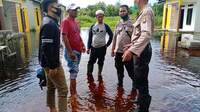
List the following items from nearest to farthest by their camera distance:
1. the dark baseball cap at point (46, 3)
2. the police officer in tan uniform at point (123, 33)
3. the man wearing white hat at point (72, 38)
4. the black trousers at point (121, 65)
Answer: the dark baseball cap at point (46, 3)
the man wearing white hat at point (72, 38)
the police officer in tan uniform at point (123, 33)
the black trousers at point (121, 65)

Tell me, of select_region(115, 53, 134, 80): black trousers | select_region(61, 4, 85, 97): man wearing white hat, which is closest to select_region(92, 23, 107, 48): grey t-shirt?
select_region(115, 53, 134, 80): black trousers

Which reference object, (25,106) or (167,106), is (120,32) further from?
(25,106)

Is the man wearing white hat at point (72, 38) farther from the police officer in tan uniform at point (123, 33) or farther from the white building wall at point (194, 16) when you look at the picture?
the white building wall at point (194, 16)

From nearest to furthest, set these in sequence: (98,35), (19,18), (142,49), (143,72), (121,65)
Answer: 1. (142,49)
2. (143,72)
3. (121,65)
4. (98,35)
5. (19,18)

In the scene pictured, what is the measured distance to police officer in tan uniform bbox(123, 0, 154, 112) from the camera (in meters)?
3.42

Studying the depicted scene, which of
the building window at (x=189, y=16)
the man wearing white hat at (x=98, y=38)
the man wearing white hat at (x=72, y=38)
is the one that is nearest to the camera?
the man wearing white hat at (x=72, y=38)

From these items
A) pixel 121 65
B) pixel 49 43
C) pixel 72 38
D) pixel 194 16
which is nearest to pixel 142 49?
pixel 49 43

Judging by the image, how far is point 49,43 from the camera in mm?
3219

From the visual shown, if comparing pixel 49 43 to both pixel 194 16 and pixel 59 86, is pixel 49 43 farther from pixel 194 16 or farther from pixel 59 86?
pixel 194 16

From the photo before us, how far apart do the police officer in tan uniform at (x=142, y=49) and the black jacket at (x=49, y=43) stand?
101 centimetres

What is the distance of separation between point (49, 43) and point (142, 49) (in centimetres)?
134

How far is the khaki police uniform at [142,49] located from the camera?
342cm

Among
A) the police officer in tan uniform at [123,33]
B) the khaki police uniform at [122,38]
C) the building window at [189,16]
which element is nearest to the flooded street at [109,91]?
the khaki police uniform at [122,38]

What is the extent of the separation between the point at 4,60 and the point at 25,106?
17.5 ft
